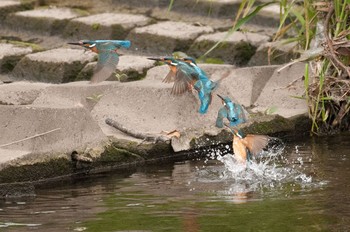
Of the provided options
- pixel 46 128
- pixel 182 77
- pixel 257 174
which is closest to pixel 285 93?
pixel 182 77

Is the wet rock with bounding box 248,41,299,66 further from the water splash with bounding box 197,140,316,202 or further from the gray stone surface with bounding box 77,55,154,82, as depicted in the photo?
the water splash with bounding box 197,140,316,202

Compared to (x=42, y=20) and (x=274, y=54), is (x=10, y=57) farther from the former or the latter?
(x=274, y=54)

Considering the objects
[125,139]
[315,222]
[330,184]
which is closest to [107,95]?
[125,139]

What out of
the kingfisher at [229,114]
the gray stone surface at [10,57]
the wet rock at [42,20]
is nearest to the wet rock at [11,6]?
the wet rock at [42,20]

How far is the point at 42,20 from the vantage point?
9664mm

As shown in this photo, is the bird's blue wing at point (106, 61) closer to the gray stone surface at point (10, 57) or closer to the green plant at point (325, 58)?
the green plant at point (325, 58)

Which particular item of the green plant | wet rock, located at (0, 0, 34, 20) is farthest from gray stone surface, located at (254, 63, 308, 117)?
wet rock, located at (0, 0, 34, 20)

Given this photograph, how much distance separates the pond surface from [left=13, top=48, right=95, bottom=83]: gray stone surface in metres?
1.85

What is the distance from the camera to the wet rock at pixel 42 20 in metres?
9.60

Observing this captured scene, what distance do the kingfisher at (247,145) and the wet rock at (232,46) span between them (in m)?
Result: 2.17

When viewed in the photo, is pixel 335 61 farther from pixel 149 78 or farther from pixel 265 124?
pixel 149 78

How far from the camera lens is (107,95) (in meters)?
7.29

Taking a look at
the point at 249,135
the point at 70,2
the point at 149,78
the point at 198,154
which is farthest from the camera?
the point at 70,2

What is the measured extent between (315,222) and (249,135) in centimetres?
152
